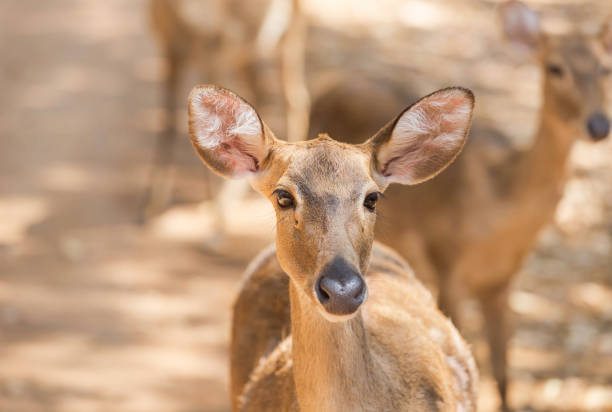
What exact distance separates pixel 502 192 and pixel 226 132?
2.33m

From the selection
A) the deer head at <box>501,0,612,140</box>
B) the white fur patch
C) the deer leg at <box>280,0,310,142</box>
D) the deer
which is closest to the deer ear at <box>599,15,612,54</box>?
the deer head at <box>501,0,612,140</box>

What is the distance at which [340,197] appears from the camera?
2.66m

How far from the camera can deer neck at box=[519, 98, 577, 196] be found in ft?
15.3

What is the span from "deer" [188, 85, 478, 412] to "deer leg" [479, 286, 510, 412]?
5.46 ft

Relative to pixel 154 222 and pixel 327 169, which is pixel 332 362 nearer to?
pixel 327 169

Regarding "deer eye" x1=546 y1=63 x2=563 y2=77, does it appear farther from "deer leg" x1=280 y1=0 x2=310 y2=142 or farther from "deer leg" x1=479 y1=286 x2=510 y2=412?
"deer leg" x1=280 y1=0 x2=310 y2=142

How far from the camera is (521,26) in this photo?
5082 mm

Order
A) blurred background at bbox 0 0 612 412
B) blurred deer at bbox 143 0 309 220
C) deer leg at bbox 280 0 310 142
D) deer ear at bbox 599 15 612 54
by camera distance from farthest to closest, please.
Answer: deer leg at bbox 280 0 310 142 → blurred deer at bbox 143 0 309 220 → blurred background at bbox 0 0 612 412 → deer ear at bbox 599 15 612 54

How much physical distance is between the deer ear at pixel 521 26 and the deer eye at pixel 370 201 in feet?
8.87

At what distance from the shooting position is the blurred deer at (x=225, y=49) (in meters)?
6.60

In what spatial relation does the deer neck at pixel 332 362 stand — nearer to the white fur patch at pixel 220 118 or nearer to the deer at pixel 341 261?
the deer at pixel 341 261

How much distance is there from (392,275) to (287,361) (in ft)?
2.10

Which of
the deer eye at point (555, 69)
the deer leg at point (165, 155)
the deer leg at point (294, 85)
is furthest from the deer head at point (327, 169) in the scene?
the deer leg at point (294, 85)

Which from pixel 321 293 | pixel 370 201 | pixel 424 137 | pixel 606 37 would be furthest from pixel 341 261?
pixel 606 37
